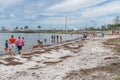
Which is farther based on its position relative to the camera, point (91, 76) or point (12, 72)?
point (12, 72)

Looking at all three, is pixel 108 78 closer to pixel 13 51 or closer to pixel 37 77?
pixel 37 77

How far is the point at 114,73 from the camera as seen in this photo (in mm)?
13953

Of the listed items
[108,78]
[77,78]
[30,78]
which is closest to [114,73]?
[108,78]

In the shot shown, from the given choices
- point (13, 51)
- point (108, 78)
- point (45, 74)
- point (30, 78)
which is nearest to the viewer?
point (108, 78)

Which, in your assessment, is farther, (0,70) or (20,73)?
(0,70)

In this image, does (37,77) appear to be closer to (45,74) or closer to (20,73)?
(45,74)

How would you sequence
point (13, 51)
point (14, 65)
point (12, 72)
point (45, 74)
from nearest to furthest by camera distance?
point (45, 74), point (12, 72), point (14, 65), point (13, 51)

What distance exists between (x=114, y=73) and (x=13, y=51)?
14.9 meters

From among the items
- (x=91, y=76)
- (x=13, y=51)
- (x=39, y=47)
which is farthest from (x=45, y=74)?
(x=39, y=47)

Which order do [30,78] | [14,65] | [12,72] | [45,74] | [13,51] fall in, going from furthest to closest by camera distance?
[13,51] < [14,65] < [12,72] < [45,74] < [30,78]

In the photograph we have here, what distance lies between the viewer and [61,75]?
566 inches

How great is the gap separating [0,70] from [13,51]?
9711 millimetres

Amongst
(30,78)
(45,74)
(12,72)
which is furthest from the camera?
(12,72)

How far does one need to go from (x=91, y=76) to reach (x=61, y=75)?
74.0 inches
